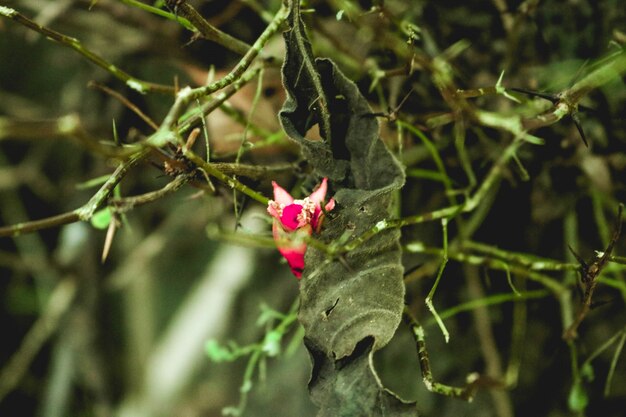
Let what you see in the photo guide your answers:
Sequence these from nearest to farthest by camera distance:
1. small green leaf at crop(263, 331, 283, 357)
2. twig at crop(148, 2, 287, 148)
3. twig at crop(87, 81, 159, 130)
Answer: twig at crop(148, 2, 287, 148) → twig at crop(87, 81, 159, 130) → small green leaf at crop(263, 331, 283, 357)

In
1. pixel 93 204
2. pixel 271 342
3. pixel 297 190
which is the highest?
pixel 93 204

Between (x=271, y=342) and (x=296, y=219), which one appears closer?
(x=296, y=219)

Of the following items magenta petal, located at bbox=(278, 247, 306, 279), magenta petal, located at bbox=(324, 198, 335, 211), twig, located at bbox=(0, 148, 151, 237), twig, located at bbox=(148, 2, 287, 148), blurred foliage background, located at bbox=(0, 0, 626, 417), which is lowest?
blurred foliage background, located at bbox=(0, 0, 626, 417)

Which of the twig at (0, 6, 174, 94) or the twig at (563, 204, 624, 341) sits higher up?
the twig at (0, 6, 174, 94)

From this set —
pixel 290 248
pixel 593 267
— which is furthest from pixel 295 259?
pixel 593 267

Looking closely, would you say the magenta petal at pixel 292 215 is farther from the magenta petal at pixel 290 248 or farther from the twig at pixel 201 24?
the twig at pixel 201 24

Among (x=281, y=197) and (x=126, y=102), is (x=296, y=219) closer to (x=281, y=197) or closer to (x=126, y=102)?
(x=281, y=197)

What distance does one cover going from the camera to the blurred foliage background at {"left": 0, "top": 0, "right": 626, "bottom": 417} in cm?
72

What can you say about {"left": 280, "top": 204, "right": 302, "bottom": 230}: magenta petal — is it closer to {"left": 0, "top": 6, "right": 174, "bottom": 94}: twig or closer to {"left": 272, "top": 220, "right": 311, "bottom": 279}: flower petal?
{"left": 272, "top": 220, "right": 311, "bottom": 279}: flower petal

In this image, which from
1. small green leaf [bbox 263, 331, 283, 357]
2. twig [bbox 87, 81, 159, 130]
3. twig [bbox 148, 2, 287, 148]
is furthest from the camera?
small green leaf [bbox 263, 331, 283, 357]

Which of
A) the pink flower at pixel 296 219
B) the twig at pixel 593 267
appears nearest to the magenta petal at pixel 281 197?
the pink flower at pixel 296 219

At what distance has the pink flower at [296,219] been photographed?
501 mm

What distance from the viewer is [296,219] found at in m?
0.50

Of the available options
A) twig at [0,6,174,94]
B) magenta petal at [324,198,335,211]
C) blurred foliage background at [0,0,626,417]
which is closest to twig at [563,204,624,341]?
blurred foliage background at [0,0,626,417]
